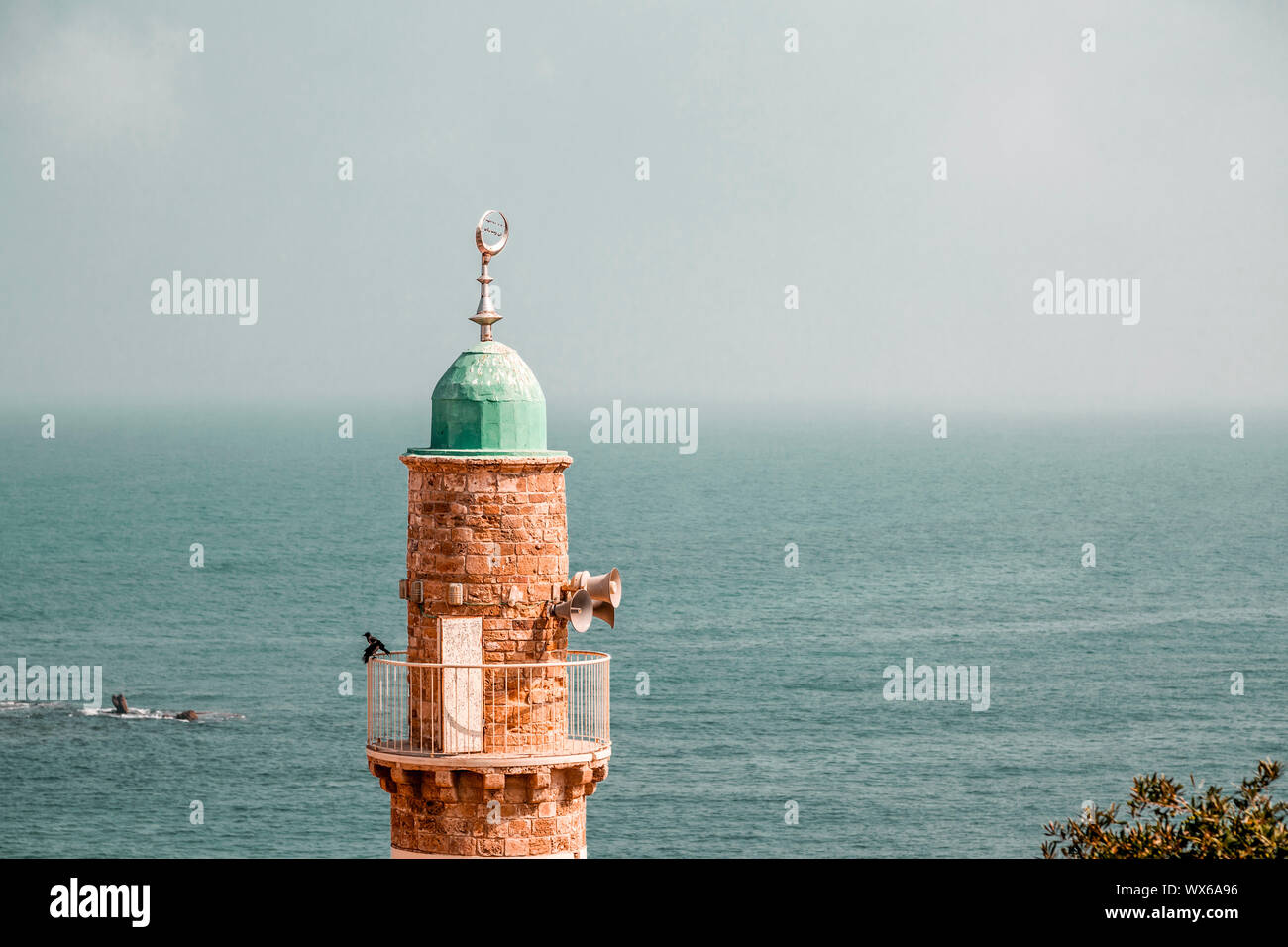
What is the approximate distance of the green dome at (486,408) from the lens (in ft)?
84.4

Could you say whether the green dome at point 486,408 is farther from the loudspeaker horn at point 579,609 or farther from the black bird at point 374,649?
the black bird at point 374,649

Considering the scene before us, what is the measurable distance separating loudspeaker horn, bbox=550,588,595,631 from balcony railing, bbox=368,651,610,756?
0.66 m

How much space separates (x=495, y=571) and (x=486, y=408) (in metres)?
2.16

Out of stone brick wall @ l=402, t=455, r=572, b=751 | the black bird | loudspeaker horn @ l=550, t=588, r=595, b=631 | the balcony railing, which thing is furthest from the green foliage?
the black bird

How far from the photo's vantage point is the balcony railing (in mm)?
25328

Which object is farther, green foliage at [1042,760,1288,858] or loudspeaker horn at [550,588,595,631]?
green foliage at [1042,760,1288,858]

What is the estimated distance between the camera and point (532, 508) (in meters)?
25.7

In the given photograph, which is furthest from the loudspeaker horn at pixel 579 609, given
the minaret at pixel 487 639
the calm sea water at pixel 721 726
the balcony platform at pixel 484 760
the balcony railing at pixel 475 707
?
the calm sea water at pixel 721 726

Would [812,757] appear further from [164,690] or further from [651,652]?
[164,690]

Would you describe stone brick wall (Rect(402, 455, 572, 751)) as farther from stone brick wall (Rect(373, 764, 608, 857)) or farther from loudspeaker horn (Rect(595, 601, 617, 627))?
loudspeaker horn (Rect(595, 601, 617, 627))

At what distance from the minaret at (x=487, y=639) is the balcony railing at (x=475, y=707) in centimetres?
2

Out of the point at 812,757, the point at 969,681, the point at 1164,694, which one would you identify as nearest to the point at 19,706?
the point at 812,757

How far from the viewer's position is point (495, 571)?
83.7 feet

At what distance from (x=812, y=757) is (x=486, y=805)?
118 meters
